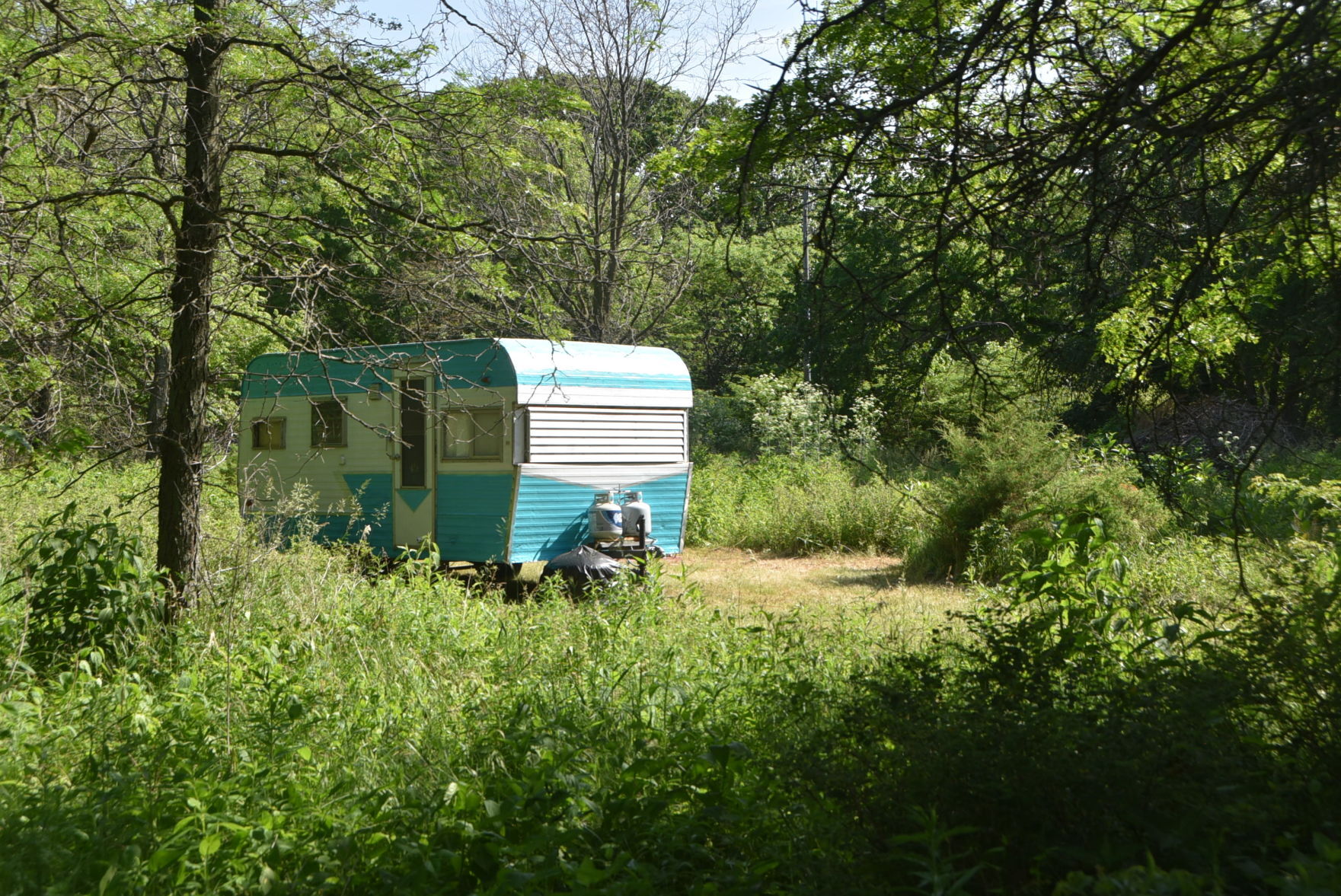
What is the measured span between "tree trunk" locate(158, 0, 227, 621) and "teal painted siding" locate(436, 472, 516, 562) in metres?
4.49

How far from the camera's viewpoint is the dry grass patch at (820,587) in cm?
881

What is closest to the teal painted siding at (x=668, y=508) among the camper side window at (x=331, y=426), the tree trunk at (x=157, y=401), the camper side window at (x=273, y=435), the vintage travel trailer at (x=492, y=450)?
the vintage travel trailer at (x=492, y=450)

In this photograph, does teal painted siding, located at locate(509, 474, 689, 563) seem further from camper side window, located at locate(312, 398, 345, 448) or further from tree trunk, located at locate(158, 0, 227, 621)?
tree trunk, located at locate(158, 0, 227, 621)

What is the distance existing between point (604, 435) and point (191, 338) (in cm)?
578

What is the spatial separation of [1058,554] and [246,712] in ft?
12.9

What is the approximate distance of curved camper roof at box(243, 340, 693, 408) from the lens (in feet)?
36.2

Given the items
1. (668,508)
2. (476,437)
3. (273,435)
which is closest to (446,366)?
(476,437)

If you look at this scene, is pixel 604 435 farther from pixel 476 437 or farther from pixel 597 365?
pixel 476 437

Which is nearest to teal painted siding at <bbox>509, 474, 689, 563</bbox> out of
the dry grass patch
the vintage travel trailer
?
the vintage travel trailer

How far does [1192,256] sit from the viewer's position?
5.46 metres

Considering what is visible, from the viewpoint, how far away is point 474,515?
11.4 metres

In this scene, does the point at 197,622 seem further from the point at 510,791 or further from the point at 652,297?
the point at 652,297

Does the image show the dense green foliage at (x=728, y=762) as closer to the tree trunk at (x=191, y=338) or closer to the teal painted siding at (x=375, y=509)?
the tree trunk at (x=191, y=338)

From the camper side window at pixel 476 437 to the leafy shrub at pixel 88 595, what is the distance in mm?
4927
